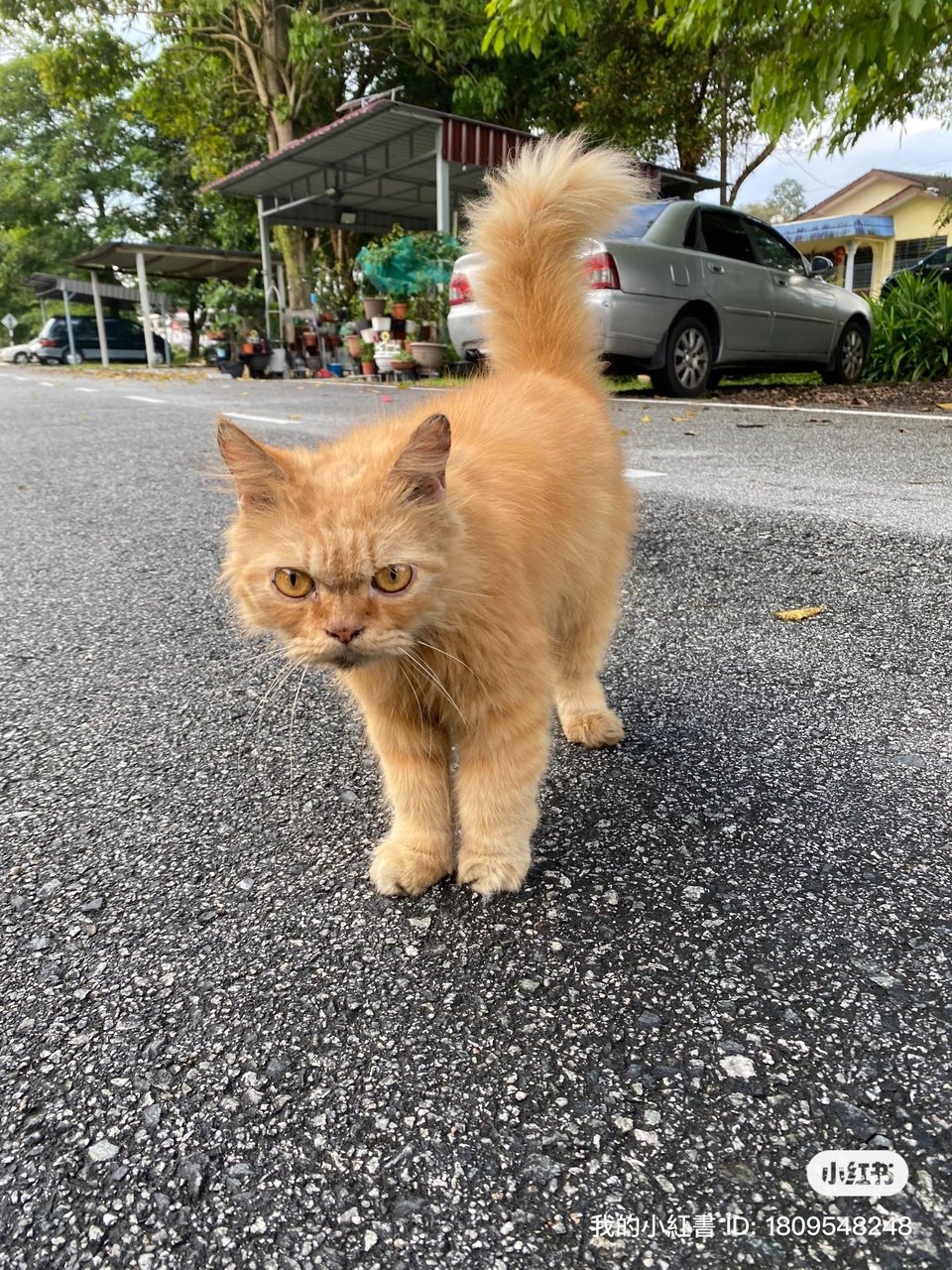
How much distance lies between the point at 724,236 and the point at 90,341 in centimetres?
3059

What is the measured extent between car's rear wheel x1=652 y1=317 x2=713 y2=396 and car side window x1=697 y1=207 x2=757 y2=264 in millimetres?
890

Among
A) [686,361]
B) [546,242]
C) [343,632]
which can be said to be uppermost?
[546,242]

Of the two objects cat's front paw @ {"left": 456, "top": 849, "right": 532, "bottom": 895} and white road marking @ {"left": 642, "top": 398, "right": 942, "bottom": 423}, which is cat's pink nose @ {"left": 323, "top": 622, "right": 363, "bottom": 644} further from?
white road marking @ {"left": 642, "top": 398, "right": 942, "bottom": 423}

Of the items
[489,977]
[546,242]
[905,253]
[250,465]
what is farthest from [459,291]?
[905,253]

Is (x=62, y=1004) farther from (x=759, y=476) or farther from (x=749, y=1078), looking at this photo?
(x=759, y=476)

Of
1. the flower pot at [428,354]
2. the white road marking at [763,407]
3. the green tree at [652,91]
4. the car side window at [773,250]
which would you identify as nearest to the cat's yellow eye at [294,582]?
the white road marking at [763,407]

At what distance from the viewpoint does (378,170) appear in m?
17.6

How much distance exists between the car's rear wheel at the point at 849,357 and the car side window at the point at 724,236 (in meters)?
2.08

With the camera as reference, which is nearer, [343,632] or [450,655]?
[343,632]

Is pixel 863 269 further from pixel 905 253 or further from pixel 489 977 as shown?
pixel 489 977

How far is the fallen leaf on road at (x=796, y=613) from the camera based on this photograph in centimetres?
288

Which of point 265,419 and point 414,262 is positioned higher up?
point 414,262

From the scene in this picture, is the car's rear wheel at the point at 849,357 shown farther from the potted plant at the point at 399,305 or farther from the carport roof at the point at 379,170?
the potted plant at the point at 399,305

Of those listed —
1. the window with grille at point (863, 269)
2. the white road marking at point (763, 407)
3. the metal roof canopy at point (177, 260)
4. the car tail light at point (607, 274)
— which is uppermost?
the window with grille at point (863, 269)
